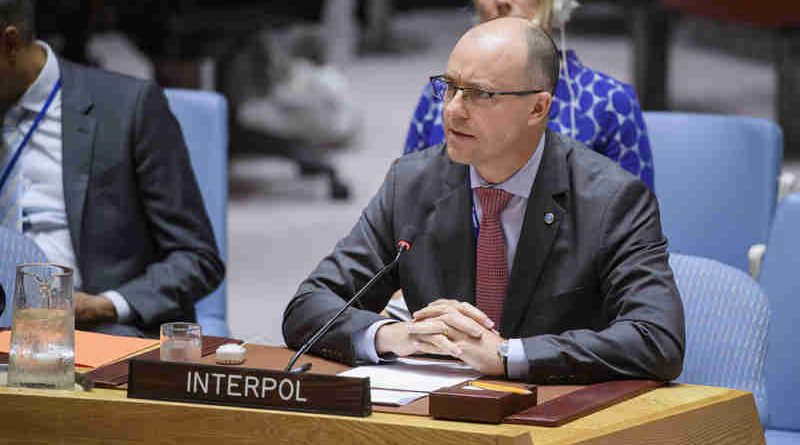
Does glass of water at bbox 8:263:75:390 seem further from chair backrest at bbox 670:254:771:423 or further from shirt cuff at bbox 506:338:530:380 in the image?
chair backrest at bbox 670:254:771:423

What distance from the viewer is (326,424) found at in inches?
85.0

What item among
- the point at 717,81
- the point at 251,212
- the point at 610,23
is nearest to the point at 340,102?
the point at 251,212

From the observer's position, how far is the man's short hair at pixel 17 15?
3.25m

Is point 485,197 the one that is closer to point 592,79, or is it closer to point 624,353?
point 624,353

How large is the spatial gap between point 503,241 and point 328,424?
0.71 m

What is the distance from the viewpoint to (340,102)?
314 inches

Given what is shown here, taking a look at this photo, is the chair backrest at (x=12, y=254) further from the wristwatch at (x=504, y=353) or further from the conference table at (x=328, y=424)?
the wristwatch at (x=504, y=353)

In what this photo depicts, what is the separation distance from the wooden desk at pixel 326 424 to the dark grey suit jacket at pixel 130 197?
3.34ft

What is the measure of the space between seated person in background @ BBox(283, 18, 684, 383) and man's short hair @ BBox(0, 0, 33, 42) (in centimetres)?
91

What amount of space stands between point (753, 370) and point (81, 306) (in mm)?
1340

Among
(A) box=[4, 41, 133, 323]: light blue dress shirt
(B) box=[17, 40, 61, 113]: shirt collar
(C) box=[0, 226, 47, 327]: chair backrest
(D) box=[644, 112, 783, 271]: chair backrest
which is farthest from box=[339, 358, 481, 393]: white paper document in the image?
(D) box=[644, 112, 783, 271]: chair backrest

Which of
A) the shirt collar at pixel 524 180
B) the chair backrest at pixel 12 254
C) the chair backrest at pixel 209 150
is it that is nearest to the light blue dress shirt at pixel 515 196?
the shirt collar at pixel 524 180

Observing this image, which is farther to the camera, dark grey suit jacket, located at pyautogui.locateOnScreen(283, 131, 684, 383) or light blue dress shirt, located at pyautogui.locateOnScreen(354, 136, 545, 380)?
light blue dress shirt, located at pyautogui.locateOnScreen(354, 136, 545, 380)

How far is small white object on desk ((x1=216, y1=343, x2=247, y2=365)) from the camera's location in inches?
97.6
